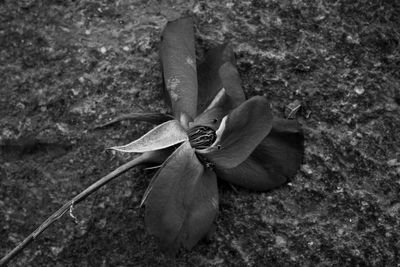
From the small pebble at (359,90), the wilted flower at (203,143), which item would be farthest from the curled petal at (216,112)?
the small pebble at (359,90)

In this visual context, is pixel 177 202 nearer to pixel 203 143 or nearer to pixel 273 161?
pixel 203 143

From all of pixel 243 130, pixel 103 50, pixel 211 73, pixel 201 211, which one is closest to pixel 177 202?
pixel 201 211

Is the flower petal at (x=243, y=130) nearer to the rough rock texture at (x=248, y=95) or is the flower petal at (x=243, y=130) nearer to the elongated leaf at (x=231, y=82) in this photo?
the elongated leaf at (x=231, y=82)

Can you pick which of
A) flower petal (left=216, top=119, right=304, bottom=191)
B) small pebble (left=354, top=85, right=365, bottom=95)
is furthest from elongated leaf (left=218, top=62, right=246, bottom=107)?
small pebble (left=354, top=85, right=365, bottom=95)

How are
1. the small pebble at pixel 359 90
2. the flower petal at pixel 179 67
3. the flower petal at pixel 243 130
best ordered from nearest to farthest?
the flower petal at pixel 243 130
the flower petal at pixel 179 67
the small pebble at pixel 359 90

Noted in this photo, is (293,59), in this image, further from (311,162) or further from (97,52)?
(97,52)

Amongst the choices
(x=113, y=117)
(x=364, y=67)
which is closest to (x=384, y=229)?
(x=364, y=67)
